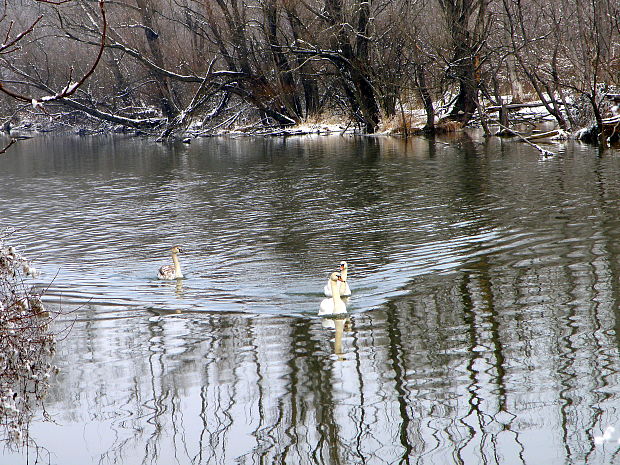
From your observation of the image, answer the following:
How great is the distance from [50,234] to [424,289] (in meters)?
8.12

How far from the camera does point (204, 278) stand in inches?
445

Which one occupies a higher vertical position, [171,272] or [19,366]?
[171,272]

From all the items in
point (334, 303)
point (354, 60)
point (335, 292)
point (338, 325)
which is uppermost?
point (354, 60)

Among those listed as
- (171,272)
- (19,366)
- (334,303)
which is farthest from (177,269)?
(19,366)

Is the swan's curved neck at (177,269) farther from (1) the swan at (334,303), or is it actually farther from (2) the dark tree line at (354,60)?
(2) the dark tree line at (354,60)

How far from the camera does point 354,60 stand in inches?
1436

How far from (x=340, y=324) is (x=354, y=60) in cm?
2918

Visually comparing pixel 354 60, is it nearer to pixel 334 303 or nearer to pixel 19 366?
pixel 334 303

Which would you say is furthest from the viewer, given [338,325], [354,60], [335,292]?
[354,60]

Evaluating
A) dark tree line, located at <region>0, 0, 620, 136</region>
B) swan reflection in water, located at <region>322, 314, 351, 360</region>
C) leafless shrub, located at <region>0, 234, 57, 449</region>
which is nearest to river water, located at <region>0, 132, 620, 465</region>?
swan reflection in water, located at <region>322, 314, 351, 360</region>

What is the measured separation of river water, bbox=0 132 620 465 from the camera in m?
5.83

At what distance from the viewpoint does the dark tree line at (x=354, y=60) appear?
28297 millimetres

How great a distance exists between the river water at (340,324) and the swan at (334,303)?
19 centimetres

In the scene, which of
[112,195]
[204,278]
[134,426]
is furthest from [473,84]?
[134,426]
